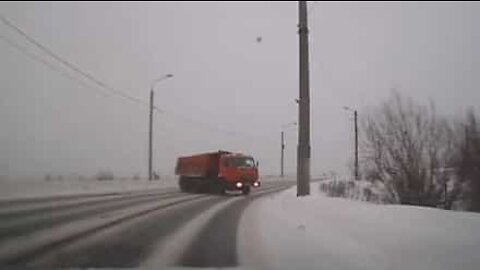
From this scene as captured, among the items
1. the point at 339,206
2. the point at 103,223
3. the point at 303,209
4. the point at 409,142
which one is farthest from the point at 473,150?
the point at 103,223

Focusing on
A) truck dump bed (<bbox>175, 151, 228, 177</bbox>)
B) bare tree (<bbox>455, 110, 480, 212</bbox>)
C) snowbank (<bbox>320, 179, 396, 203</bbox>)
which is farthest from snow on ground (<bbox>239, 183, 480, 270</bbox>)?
truck dump bed (<bbox>175, 151, 228, 177</bbox>)

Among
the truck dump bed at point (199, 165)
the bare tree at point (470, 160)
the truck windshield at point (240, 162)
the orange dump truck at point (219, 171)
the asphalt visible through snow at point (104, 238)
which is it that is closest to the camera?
the asphalt visible through snow at point (104, 238)

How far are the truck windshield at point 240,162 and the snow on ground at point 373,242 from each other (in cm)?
2590

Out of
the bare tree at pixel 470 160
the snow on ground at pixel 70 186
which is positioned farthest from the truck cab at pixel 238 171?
the bare tree at pixel 470 160

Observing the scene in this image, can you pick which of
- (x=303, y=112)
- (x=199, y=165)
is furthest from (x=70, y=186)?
(x=303, y=112)

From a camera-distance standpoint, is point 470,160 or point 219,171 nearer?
point 470,160

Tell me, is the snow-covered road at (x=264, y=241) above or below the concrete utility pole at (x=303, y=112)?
below

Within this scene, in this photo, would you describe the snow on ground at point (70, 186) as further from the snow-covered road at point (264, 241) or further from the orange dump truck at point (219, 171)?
the snow-covered road at point (264, 241)

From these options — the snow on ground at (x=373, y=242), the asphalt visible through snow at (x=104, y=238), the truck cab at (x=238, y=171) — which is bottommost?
the asphalt visible through snow at (x=104, y=238)

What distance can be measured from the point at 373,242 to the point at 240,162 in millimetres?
30743

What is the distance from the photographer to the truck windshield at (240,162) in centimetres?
4153

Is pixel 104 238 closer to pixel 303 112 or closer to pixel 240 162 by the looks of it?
pixel 303 112

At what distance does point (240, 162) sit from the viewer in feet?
137

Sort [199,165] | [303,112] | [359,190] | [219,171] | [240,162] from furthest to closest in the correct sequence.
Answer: [199,165]
[240,162]
[219,171]
[359,190]
[303,112]
